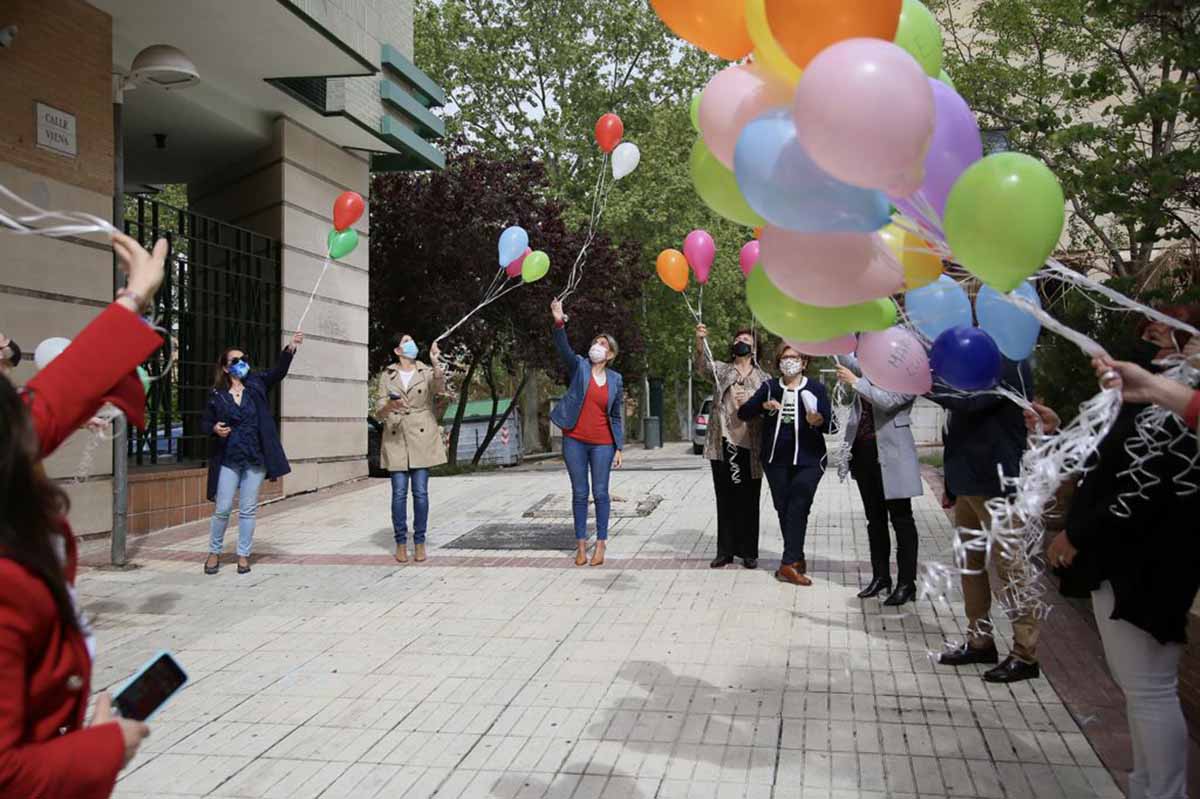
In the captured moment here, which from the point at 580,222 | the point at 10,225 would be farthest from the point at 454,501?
the point at 580,222

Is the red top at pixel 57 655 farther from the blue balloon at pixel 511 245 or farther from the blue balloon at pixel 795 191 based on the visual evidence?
the blue balloon at pixel 511 245

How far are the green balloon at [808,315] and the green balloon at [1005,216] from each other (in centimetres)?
66

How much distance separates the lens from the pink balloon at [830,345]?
3.95 meters

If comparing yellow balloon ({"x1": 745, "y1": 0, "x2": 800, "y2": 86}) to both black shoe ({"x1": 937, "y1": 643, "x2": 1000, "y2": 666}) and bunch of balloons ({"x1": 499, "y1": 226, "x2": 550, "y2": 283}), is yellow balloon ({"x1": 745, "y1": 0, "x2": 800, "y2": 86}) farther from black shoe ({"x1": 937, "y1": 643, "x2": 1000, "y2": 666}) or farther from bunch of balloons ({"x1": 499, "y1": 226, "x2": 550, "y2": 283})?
bunch of balloons ({"x1": 499, "y1": 226, "x2": 550, "y2": 283})

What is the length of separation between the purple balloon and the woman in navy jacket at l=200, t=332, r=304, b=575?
616cm

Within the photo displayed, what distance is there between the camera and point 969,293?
13.1 feet

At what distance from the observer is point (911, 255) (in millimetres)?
3383

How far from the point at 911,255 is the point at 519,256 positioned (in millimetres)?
6310

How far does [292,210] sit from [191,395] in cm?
284

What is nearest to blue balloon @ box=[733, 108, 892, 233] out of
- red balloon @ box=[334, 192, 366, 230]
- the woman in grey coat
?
A: the woman in grey coat

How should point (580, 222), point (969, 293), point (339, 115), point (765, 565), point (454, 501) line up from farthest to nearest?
1. point (580, 222)
2. point (339, 115)
3. point (454, 501)
4. point (765, 565)
5. point (969, 293)

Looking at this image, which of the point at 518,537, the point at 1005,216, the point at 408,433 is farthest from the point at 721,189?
the point at 518,537

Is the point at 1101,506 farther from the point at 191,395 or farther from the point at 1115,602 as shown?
the point at 191,395

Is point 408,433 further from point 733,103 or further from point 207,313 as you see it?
point 733,103
